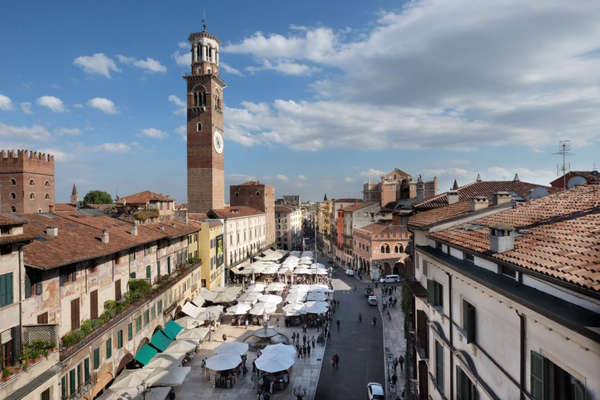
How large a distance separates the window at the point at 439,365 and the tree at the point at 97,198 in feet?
310

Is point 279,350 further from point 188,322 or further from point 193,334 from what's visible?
point 188,322

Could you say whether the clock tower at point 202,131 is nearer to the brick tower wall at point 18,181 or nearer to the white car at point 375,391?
the brick tower wall at point 18,181

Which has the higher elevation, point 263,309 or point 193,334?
point 193,334

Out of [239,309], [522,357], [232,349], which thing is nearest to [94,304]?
[232,349]

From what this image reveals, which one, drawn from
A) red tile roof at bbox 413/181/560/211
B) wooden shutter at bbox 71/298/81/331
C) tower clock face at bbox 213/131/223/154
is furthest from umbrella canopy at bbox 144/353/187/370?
tower clock face at bbox 213/131/223/154

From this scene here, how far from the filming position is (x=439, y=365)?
13.2 metres

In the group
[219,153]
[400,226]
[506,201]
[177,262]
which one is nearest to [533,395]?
[506,201]

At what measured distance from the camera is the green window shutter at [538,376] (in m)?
6.88

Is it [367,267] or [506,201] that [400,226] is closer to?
[367,267]

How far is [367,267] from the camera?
58469mm

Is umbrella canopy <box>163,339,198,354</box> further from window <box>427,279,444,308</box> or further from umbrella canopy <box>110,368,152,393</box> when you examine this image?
window <box>427,279,444,308</box>

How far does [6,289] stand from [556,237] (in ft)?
56.7

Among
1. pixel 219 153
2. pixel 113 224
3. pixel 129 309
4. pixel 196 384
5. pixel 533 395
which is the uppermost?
pixel 219 153

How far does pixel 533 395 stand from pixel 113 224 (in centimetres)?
2754
